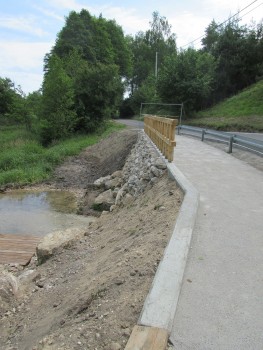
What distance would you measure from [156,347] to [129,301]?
81 cm

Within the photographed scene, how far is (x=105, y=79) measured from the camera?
29094mm

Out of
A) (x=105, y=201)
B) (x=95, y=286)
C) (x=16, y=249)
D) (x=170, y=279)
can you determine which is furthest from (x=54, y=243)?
(x=105, y=201)

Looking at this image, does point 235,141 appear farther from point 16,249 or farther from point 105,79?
point 105,79

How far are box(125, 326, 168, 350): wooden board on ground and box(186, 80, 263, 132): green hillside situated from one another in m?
21.4

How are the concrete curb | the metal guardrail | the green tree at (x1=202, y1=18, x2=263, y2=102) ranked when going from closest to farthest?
1. the concrete curb
2. the metal guardrail
3. the green tree at (x1=202, y1=18, x2=263, y2=102)

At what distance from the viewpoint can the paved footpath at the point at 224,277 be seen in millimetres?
2900

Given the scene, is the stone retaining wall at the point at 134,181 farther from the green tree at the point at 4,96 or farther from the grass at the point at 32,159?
the green tree at the point at 4,96

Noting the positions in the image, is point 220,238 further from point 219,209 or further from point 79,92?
point 79,92

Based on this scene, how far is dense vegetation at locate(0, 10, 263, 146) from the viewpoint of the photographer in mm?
28984

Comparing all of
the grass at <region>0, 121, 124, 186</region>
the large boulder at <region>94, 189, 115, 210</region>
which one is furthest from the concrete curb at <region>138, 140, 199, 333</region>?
the grass at <region>0, 121, 124, 186</region>

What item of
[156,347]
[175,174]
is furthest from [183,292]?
[175,174]

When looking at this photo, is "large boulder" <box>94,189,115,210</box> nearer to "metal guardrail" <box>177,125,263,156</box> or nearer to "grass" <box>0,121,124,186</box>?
"metal guardrail" <box>177,125,263,156</box>

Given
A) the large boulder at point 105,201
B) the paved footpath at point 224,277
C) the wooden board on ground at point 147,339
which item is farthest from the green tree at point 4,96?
the wooden board on ground at point 147,339

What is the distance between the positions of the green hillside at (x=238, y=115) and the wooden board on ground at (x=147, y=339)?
21396mm
